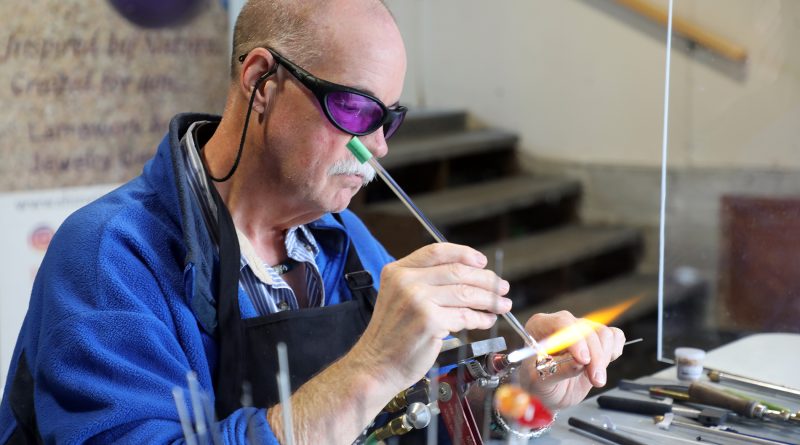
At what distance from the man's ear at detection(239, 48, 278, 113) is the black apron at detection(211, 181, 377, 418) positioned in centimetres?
17

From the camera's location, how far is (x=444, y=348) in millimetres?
1409

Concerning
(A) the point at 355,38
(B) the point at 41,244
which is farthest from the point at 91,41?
(A) the point at 355,38

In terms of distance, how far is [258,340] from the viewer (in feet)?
4.94

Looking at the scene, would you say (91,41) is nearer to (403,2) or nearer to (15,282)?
(15,282)

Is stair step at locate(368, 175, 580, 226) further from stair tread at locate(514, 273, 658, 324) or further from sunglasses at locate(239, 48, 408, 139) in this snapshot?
sunglasses at locate(239, 48, 408, 139)

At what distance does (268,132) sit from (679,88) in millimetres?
1670

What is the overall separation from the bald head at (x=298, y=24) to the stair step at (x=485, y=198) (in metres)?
2.11

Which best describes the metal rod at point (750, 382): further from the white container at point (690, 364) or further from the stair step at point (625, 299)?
the stair step at point (625, 299)

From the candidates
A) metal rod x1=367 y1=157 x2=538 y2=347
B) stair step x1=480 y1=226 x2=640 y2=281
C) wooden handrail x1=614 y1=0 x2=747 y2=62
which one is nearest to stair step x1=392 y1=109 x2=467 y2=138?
stair step x1=480 y1=226 x2=640 y2=281

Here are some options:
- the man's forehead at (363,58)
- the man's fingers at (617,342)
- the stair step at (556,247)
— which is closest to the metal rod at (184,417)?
the man's forehead at (363,58)

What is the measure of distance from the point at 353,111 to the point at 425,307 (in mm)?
426

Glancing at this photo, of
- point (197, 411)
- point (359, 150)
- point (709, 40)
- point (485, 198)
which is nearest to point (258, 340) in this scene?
point (359, 150)

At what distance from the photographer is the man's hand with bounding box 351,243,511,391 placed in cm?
123

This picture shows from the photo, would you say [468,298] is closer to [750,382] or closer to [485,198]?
[750,382]
